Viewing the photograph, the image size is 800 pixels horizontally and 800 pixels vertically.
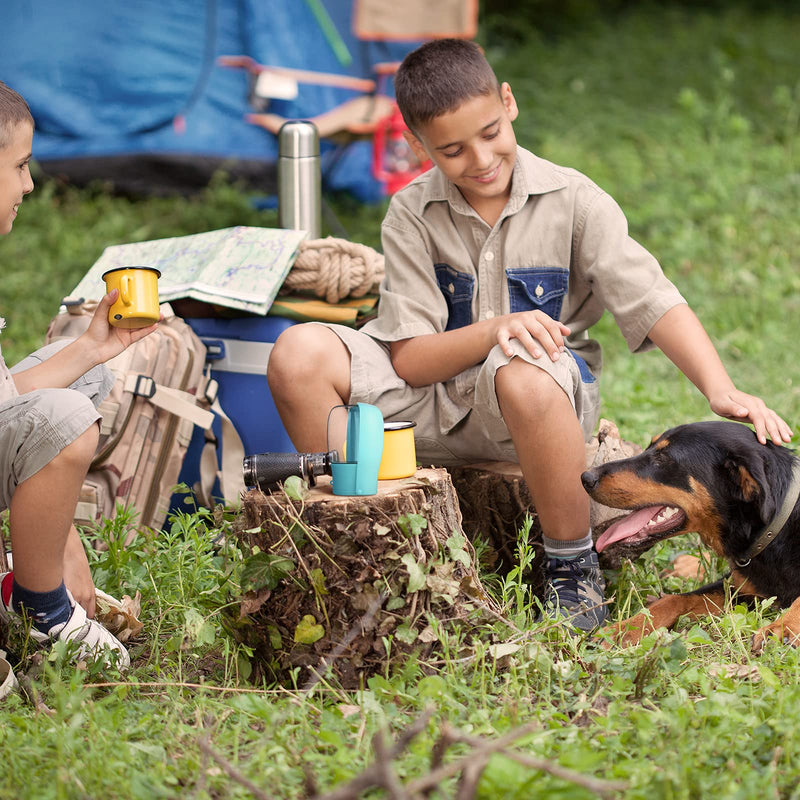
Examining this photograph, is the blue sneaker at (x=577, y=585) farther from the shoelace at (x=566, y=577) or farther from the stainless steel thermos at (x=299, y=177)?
the stainless steel thermos at (x=299, y=177)

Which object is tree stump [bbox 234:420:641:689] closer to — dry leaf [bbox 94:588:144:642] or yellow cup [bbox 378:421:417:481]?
yellow cup [bbox 378:421:417:481]

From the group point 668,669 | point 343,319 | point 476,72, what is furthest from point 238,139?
point 668,669

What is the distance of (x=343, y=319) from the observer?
344 centimetres

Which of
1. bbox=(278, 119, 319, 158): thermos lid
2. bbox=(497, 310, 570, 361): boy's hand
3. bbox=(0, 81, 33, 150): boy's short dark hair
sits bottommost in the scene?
bbox=(497, 310, 570, 361): boy's hand

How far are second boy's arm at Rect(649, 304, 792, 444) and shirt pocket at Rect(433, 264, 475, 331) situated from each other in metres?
0.54

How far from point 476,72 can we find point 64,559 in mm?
1693

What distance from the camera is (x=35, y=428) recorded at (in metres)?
2.33

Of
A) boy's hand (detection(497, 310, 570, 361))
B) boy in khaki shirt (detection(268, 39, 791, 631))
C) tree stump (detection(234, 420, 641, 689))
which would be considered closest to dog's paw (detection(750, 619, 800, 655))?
boy in khaki shirt (detection(268, 39, 791, 631))

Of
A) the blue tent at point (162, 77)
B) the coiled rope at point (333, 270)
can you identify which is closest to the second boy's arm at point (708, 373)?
the coiled rope at point (333, 270)

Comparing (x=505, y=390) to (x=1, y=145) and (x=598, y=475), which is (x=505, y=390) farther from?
(x=1, y=145)

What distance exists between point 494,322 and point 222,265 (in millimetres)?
1246

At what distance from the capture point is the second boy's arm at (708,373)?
248 centimetres

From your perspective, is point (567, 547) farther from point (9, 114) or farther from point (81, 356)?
point (9, 114)

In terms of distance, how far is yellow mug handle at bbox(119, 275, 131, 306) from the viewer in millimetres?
2520
